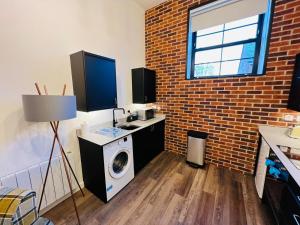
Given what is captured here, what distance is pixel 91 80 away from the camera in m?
1.74

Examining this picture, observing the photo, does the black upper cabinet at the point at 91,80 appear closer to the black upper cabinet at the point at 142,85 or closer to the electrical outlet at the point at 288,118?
the black upper cabinet at the point at 142,85

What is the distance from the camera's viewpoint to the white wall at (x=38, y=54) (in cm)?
131

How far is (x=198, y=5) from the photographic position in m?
2.37

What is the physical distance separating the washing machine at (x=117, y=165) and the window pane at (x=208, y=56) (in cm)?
202

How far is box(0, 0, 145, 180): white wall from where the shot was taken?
1307 millimetres

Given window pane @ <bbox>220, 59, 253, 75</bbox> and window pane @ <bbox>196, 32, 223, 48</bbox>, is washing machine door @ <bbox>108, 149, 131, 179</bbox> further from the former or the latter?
window pane @ <bbox>196, 32, 223, 48</bbox>

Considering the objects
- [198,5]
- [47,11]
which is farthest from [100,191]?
[198,5]

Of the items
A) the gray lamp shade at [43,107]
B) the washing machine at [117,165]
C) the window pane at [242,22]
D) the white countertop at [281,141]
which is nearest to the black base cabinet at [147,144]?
the washing machine at [117,165]

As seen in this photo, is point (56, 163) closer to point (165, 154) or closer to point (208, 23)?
point (165, 154)

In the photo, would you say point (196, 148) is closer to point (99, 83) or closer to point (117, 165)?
point (117, 165)

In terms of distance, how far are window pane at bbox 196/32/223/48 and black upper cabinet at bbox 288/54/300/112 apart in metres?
1.13

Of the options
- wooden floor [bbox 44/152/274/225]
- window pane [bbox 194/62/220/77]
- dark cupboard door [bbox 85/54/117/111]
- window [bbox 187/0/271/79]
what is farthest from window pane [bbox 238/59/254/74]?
dark cupboard door [bbox 85/54/117/111]

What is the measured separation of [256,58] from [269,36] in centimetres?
31

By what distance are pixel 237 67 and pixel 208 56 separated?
0.55 meters
